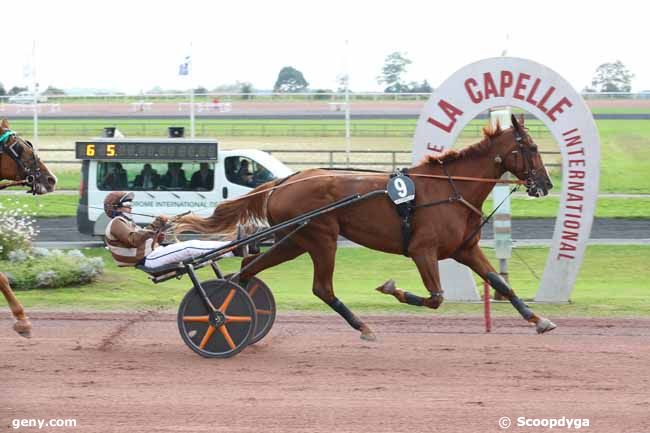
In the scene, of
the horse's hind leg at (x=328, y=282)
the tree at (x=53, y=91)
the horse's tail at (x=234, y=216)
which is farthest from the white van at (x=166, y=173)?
the tree at (x=53, y=91)

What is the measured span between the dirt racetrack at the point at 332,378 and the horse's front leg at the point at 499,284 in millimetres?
238

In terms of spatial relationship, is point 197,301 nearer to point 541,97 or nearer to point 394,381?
point 394,381

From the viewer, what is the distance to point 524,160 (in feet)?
27.8

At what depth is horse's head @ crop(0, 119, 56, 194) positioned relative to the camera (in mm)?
8086

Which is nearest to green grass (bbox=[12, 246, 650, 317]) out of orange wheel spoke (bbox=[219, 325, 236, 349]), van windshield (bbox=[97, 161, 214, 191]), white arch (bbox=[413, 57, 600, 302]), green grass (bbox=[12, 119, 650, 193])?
white arch (bbox=[413, 57, 600, 302])

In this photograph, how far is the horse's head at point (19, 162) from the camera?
26.5 feet

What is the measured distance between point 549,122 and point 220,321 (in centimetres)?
466

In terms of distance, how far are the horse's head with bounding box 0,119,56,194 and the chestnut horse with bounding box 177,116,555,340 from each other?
1191 mm

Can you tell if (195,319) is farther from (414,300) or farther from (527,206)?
(527,206)

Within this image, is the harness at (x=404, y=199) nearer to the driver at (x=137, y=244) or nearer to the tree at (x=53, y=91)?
the driver at (x=137, y=244)

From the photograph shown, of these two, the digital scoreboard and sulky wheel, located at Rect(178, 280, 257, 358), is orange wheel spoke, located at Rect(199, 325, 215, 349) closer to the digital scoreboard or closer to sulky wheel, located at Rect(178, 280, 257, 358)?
sulky wheel, located at Rect(178, 280, 257, 358)

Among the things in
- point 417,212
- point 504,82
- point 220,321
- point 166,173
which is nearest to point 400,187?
point 417,212

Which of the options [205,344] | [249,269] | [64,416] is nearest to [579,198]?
[249,269]

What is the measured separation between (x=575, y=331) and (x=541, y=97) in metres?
2.68
